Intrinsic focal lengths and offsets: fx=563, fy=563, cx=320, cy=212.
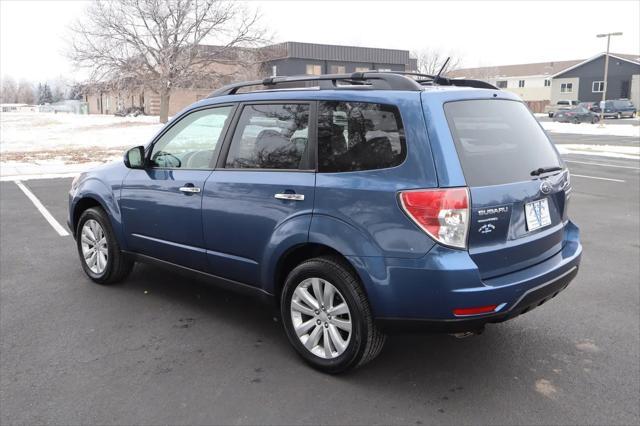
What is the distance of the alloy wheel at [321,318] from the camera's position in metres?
3.45

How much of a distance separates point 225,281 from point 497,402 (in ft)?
6.66

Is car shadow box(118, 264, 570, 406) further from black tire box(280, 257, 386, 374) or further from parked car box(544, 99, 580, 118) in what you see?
parked car box(544, 99, 580, 118)

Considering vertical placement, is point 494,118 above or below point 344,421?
above

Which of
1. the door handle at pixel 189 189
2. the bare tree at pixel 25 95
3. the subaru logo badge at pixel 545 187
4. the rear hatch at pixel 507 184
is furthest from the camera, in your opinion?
the bare tree at pixel 25 95

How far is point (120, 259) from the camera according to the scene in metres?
5.14

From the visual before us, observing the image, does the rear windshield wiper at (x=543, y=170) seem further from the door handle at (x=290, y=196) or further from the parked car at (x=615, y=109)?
the parked car at (x=615, y=109)

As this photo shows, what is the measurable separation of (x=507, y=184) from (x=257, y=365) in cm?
195

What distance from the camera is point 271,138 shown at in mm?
3896

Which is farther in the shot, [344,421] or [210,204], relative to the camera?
[210,204]

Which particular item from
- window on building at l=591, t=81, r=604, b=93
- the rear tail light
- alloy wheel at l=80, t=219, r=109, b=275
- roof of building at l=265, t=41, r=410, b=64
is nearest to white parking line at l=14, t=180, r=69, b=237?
alloy wheel at l=80, t=219, r=109, b=275

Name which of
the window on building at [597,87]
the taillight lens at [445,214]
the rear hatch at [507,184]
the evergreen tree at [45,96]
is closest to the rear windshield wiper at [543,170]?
the rear hatch at [507,184]

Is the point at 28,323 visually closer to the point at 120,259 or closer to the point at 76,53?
the point at 120,259

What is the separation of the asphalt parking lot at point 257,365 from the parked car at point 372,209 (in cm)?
36

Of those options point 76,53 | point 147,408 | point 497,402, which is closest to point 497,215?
point 497,402
